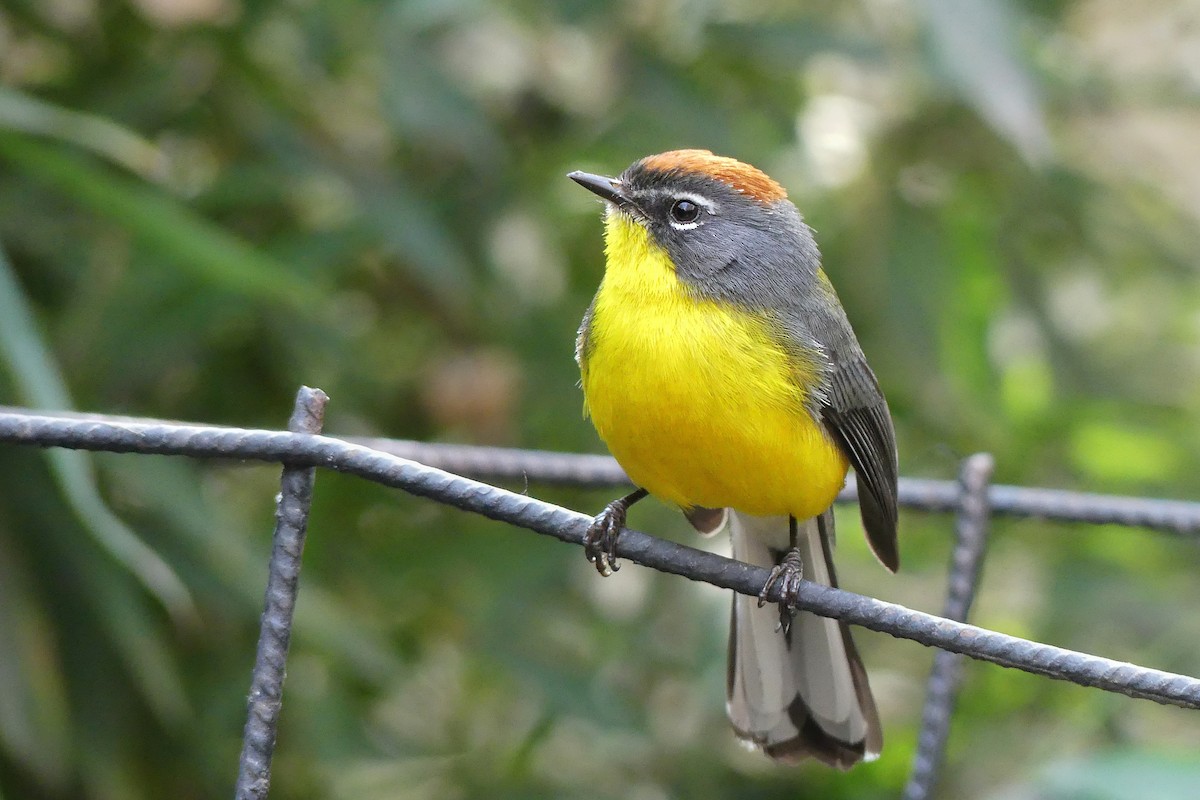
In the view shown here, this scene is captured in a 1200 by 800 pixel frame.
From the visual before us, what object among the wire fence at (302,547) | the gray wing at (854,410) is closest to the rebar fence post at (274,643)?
the wire fence at (302,547)

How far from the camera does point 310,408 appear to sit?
1694 millimetres

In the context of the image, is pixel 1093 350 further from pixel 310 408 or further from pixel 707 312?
pixel 310 408

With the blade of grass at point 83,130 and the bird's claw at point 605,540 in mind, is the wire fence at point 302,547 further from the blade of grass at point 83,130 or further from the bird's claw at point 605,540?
the blade of grass at point 83,130

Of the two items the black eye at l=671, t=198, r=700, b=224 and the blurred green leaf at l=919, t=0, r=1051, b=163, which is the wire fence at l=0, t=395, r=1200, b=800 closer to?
the black eye at l=671, t=198, r=700, b=224

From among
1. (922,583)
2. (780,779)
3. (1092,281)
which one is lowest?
(780,779)

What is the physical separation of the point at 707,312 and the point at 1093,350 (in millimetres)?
2216

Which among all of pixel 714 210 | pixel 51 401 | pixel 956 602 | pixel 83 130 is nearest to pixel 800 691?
pixel 956 602

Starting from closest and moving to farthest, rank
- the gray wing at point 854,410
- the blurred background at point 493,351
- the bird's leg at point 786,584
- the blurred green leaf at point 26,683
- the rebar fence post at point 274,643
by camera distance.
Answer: the rebar fence post at point 274,643 → the bird's leg at point 786,584 → the gray wing at point 854,410 → the blurred green leaf at point 26,683 → the blurred background at point 493,351

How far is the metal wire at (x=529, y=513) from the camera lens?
1.51 meters

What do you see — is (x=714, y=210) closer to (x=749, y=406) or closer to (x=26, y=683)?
(x=749, y=406)

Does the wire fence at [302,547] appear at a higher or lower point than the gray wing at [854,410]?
lower

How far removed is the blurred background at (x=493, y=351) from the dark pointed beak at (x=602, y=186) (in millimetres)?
662

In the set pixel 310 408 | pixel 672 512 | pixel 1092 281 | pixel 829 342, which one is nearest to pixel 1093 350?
pixel 1092 281

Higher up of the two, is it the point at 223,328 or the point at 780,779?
the point at 223,328
